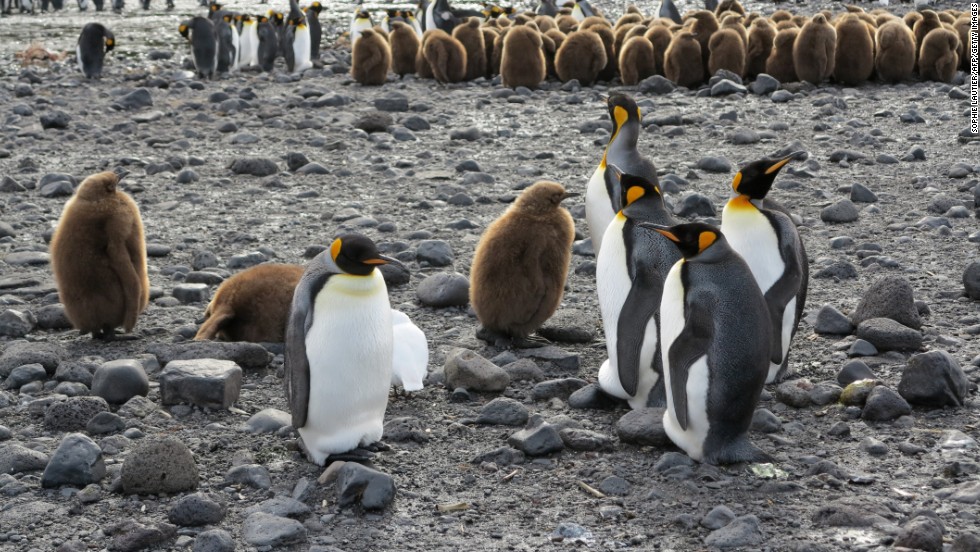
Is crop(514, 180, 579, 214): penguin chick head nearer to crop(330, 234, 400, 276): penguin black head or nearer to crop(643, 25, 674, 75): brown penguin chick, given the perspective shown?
crop(330, 234, 400, 276): penguin black head

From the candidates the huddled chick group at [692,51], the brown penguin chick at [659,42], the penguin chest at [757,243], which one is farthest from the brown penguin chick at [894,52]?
the penguin chest at [757,243]

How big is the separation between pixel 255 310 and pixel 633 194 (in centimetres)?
158

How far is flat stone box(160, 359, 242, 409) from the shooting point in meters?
3.95

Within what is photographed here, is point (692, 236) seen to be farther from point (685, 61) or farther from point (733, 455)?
point (685, 61)

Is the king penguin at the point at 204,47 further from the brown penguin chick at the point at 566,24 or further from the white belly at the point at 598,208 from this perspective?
the white belly at the point at 598,208

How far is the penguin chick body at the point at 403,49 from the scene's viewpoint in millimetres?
13086

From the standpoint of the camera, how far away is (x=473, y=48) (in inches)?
494

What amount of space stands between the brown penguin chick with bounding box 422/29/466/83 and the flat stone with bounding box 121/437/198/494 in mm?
9309

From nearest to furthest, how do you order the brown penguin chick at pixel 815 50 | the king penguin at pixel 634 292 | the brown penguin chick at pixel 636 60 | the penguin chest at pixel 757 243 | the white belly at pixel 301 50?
1. the king penguin at pixel 634 292
2. the penguin chest at pixel 757 243
3. the brown penguin chick at pixel 815 50
4. the brown penguin chick at pixel 636 60
5. the white belly at pixel 301 50

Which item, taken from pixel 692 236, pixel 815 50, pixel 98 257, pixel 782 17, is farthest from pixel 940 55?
pixel 98 257

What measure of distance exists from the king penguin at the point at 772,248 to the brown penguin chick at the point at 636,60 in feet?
24.9

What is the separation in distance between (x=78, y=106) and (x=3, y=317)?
6.93m

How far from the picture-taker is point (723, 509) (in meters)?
3.07

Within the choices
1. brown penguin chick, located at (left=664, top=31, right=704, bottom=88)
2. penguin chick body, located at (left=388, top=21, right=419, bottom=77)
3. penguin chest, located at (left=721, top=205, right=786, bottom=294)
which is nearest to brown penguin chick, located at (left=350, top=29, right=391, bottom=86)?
penguin chick body, located at (left=388, top=21, right=419, bottom=77)
